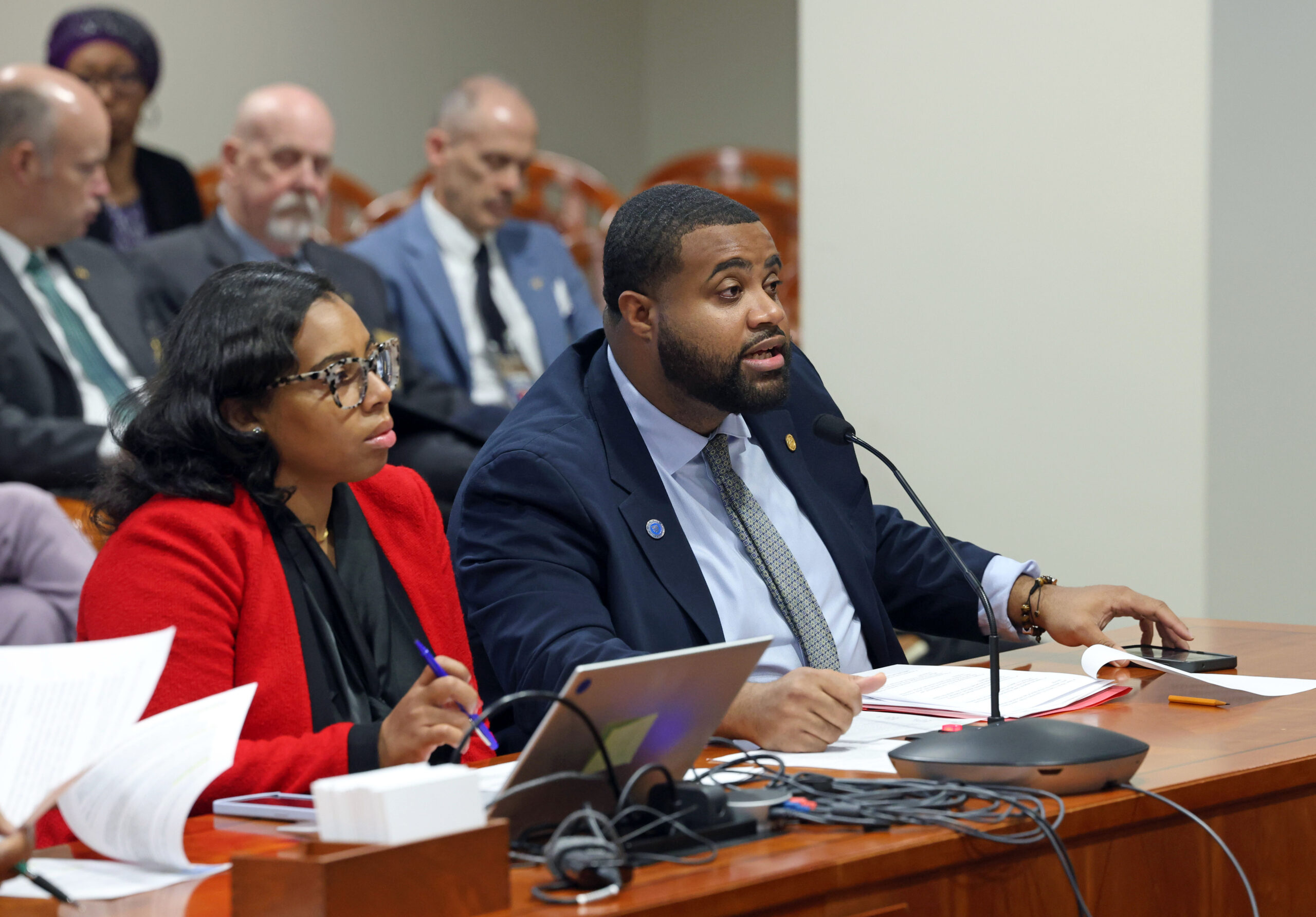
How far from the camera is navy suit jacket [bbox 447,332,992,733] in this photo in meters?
1.63

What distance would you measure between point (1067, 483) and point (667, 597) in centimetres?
157

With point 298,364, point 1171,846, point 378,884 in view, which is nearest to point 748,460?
point 298,364

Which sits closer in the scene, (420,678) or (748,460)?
(420,678)

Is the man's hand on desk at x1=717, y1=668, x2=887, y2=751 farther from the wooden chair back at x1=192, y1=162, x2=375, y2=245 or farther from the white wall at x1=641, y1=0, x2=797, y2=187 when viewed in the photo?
the white wall at x1=641, y1=0, x2=797, y2=187

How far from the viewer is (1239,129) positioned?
2.90 meters

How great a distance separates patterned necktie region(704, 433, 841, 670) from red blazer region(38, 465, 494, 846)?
0.40 metres

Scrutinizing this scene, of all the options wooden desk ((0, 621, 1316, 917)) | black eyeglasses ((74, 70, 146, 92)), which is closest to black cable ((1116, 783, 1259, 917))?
wooden desk ((0, 621, 1316, 917))

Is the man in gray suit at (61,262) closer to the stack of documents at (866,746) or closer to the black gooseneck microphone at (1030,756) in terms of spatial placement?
the stack of documents at (866,746)

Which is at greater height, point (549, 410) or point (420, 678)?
point (549, 410)

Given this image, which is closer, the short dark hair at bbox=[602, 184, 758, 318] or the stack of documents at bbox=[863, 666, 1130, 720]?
the stack of documents at bbox=[863, 666, 1130, 720]

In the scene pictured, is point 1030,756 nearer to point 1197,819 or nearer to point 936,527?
point 1197,819

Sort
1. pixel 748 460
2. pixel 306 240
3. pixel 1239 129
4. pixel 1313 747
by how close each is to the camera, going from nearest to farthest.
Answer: pixel 1313 747 → pixel 748 460 → pixel 1239 129 → pixel 306 240

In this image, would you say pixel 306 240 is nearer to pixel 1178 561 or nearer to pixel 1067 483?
pixel 1067 483

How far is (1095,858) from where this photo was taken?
1163 mm
